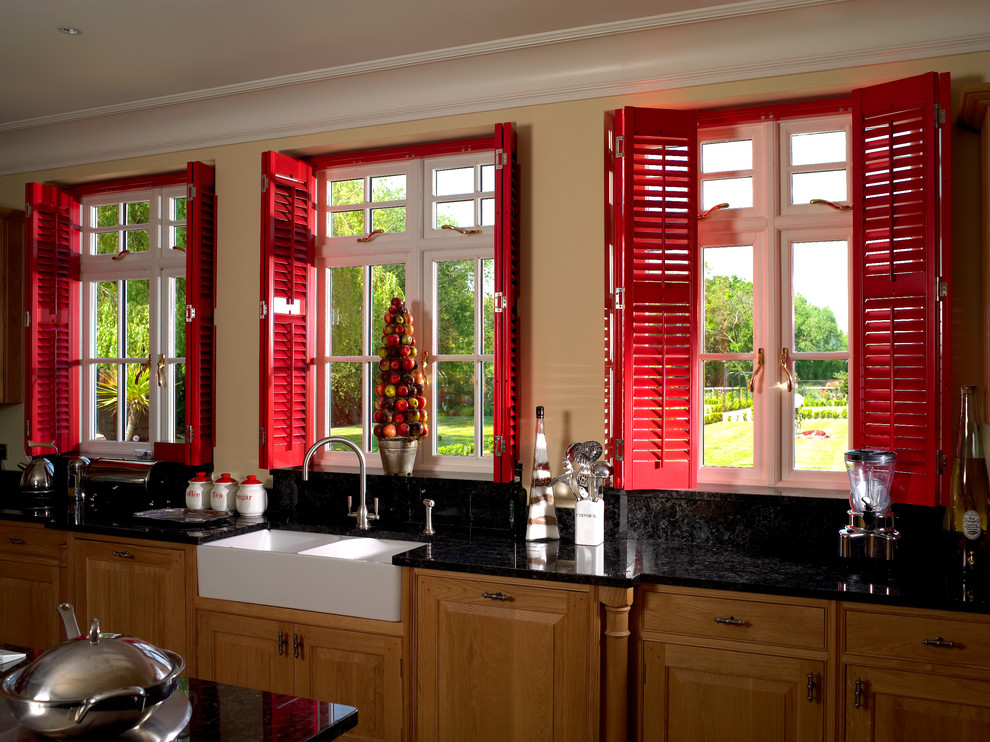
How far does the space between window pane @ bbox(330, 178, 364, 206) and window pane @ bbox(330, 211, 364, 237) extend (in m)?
0.05

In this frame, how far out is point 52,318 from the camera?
417cm

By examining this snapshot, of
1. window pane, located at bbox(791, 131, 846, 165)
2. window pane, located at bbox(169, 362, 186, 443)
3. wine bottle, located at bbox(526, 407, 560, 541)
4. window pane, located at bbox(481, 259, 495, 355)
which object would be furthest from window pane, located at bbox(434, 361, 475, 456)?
window pane, located at bbox(791, 131, 846, 165)

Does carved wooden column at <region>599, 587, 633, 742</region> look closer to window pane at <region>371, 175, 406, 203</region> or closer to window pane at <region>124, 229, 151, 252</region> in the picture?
window pane at <region>371, 175, 406, 203</region>

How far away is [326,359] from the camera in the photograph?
376 cm

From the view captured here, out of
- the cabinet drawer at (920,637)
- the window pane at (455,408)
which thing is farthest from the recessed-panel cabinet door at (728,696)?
the window pane at (455,408)

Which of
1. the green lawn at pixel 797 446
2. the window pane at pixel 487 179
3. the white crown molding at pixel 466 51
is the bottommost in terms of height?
the green lawn at pixel 797 446

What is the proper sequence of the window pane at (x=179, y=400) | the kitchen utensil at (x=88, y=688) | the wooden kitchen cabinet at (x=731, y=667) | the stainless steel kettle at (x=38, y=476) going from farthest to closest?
the window pane at (x=179, y=400), the stainless steel kettle at (x=38, y=476), the wooden kitchen cabinet at (x=731, y=667), the kitchen utensil at (x=88, y=688)

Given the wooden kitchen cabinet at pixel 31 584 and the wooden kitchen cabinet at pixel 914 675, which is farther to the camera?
the wooden kitchen cabinet at pixel 31 584

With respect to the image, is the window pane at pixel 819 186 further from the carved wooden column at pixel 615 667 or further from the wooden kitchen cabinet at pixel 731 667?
the carved wooden column at pixel 615 667

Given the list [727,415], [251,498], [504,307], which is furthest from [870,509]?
[251,498]

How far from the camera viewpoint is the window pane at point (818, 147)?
2961 mm

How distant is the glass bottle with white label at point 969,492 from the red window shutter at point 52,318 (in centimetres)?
397

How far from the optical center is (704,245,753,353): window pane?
310 centimetres

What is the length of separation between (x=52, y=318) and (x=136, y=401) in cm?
60
